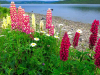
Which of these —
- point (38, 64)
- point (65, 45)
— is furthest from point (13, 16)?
point (65, 45)

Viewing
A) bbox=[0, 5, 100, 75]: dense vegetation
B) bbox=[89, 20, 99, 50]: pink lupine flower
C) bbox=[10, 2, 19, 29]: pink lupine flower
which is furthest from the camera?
bbox=[10, 2, 19, 29]: pink lupine flower

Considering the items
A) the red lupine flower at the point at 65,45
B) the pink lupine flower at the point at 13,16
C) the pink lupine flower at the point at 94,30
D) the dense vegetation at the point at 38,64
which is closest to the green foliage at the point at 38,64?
the dense vegetation at the point at 38,64

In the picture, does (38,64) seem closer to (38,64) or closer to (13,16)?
(38,64)

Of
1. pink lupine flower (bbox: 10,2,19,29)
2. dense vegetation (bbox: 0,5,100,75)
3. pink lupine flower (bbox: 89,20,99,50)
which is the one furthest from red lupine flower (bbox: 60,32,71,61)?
pink lupine flower (bbox: 10,2,19,29)

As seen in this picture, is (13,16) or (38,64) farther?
(13,16)

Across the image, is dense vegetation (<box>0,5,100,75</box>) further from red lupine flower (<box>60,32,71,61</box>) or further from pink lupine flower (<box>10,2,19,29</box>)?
pink lupine flower (<box>10,2,19,29</box>)

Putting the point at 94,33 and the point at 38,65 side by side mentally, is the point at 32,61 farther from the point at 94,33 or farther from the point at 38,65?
the point at 94,33

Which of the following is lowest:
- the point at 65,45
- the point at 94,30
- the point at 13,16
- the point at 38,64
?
the point at 38,64

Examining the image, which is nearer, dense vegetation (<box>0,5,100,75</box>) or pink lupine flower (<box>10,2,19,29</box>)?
dense vegetation (<box>0,5,100,75</box>)

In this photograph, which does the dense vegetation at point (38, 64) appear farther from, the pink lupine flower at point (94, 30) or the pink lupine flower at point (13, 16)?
the pink lupine flower at point (13, 16)

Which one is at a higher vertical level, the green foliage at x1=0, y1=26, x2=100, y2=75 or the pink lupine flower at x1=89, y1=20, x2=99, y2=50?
the pink lupine flower at x1=89, y1=20, x2=99, y2=50

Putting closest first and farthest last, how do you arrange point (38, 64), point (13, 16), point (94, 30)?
1. point (38, 64)
2. point (94, 30)
3. point (13, 16)

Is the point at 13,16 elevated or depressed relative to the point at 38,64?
elevated

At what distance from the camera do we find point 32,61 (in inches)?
123
